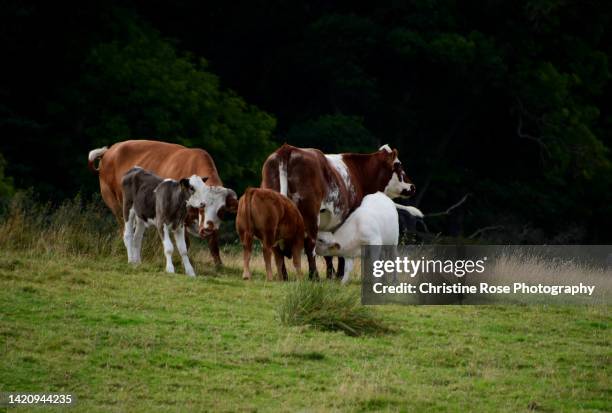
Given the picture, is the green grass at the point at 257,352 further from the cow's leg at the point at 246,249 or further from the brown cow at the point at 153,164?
the brown cow at the point at 153,164

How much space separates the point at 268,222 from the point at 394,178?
13.1 feet

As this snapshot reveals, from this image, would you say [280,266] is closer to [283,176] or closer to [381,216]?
[283,176]

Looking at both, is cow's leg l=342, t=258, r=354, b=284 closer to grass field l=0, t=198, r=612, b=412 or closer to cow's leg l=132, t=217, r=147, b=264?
grass field l=0, t=198, r=612, b=412

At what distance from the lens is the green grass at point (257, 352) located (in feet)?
34.8

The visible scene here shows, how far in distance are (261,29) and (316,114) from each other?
3736mm

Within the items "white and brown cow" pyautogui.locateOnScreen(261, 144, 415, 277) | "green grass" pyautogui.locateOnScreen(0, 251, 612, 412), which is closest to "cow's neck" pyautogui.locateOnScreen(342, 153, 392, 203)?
"white and brown cow" pyautogui.locateOnScreen(261, 144, 415, 277)

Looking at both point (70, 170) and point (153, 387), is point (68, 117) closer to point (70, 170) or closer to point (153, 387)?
point (70, 170)

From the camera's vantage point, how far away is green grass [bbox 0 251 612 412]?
34.8 ft

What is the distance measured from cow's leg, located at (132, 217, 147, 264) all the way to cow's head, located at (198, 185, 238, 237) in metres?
1.01

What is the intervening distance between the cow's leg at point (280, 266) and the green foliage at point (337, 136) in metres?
23.0

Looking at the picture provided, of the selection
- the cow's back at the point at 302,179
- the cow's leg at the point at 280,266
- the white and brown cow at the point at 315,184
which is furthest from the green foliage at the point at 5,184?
the cow's leg at the point at 280,266

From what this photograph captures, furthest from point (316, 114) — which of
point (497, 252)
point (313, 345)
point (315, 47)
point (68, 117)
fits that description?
point (313, 345)

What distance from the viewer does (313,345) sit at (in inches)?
483

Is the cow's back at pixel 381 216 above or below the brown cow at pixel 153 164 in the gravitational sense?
below
